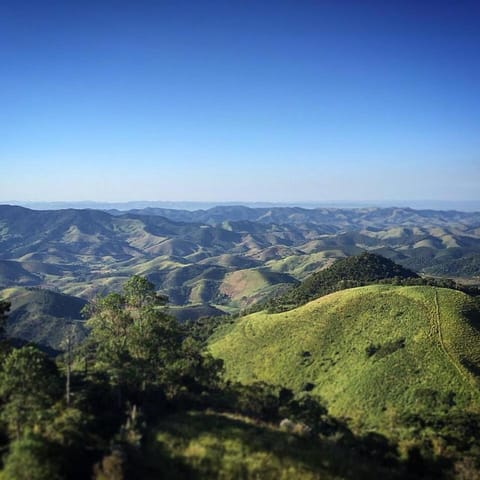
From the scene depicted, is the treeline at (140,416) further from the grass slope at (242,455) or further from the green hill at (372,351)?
the green hill at (372,351)

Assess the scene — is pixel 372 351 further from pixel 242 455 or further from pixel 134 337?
pixel 242 455

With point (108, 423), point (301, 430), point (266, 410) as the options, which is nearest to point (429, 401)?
point (266, 410)

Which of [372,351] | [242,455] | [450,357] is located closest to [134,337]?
[242,455]

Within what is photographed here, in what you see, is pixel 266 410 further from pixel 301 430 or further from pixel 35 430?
pixel 35 430

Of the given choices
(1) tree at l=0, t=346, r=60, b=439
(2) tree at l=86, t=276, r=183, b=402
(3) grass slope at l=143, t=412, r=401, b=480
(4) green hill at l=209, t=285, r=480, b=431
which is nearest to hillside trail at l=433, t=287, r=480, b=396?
(4) green hill at l=209, t=285, r=480, b=431

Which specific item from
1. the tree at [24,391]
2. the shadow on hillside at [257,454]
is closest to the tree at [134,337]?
the tree at [24,391]
